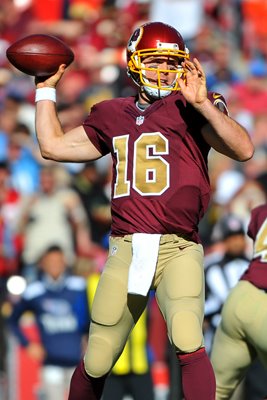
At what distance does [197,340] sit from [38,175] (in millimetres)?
5860

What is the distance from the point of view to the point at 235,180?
10.8m

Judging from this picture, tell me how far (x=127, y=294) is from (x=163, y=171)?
2.04 feet

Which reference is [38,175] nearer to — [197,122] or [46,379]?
[46,379]

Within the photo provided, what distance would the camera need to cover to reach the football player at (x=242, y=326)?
19.9 ft

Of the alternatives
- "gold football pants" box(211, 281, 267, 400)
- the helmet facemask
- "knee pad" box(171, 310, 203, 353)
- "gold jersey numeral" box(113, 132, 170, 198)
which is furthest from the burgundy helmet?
"gold football pants" box(211, 281, 267, 400)

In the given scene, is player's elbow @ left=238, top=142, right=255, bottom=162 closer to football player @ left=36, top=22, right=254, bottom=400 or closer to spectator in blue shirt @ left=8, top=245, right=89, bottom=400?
football player @ left=36, top=22, right=254, bottom=400

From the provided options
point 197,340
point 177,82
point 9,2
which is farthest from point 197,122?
point 9,2

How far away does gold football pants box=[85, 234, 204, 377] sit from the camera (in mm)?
5191

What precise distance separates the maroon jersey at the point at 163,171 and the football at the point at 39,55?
0.58 metres

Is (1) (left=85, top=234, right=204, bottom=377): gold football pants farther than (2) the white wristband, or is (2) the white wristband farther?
(2) the white wristband

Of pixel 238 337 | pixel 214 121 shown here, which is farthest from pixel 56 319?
pixel 214 121

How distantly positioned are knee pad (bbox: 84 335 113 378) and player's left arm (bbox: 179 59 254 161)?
1094 mm

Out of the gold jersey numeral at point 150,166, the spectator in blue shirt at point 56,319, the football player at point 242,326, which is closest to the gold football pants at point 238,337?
the football player at point 242,326

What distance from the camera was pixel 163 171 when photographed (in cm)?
529
